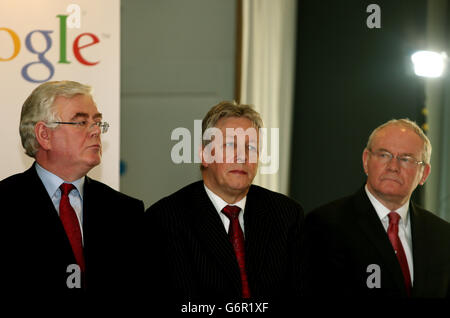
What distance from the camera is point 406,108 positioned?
4254 mm

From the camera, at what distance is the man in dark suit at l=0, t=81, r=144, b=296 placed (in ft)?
8.77

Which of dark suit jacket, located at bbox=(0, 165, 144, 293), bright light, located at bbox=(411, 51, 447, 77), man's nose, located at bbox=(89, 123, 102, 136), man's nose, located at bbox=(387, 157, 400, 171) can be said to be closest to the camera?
dark suit jacket, located at bbox=(0, 165, 144, 293)

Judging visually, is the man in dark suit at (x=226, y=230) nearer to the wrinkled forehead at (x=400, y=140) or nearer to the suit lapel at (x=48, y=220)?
the suit lapel at (x=48, y=220)

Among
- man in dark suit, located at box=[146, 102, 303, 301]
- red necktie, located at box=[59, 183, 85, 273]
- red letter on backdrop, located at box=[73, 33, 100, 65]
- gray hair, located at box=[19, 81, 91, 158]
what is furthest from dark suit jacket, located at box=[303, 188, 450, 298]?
red letter on backdrop, located at box=[73, 33, 100, 65]

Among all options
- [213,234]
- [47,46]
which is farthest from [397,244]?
[47,46]

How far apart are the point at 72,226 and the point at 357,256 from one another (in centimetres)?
143

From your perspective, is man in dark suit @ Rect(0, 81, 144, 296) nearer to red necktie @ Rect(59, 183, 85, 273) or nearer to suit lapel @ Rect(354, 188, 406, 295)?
red necktie @ Rect(59, 183, 85, 273)

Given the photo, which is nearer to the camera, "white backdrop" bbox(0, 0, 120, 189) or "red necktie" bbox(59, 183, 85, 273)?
"red necktie" bbox(59, 183, 85, 273)

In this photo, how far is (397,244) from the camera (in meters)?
3.14

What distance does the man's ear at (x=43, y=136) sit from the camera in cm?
285

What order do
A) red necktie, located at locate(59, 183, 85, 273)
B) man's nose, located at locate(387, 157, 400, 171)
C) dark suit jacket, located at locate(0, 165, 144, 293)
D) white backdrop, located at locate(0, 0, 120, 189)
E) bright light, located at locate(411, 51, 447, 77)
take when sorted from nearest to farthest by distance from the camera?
dark suit jacket, located at locate(0, 165, 144, 293)
red necktie, located at locate(59, 183, 85, 273)
man's nose, located at locate(387, 157, 400, 171)
white backdrop, located at locate(0, 0, 120, 189)
bright light, located at locate(411, 51, 447, 77)

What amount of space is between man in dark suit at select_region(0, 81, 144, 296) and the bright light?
2394mm

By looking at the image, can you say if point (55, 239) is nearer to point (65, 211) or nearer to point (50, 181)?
point (65, 211)
